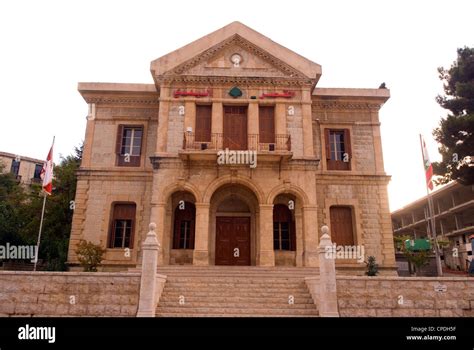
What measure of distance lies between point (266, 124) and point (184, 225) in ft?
21.0

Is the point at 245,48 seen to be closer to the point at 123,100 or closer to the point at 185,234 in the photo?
the point at 123,100

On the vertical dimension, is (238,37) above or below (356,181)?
above

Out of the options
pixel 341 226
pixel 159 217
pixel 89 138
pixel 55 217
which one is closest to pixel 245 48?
pixel 89 138

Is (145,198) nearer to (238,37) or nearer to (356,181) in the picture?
(238,37)

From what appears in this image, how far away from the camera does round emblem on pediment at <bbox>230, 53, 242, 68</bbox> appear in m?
18.8

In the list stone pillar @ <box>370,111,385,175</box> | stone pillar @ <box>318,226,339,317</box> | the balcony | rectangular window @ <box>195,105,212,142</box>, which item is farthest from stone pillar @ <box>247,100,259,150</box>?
stone pillar @ <box>318,226,339,317</box>

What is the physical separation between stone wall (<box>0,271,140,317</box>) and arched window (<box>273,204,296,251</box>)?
8535mm

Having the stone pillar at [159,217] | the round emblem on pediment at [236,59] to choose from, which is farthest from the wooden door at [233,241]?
the round emblem on pediment at [236,59]

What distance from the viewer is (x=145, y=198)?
18250mm

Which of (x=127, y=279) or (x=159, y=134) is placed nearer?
(x=127, y=279)

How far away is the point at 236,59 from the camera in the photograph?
742 inches
